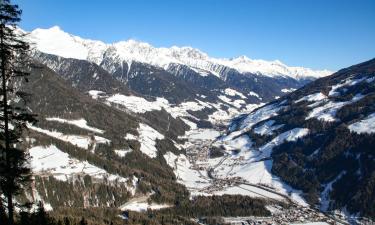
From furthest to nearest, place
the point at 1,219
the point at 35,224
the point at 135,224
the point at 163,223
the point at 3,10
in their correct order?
the point at 163,223 < the point at 135,224 < the point at 35,224 < the point at 1,219 < the point at 3,10

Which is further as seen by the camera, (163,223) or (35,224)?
(163,223)

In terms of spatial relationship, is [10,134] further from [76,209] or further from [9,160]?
[76,209]

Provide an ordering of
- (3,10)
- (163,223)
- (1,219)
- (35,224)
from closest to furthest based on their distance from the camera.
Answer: (3,10), (1,219), (35,224), (163,223)


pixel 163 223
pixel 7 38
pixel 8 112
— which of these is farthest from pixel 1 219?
pixel 163 223

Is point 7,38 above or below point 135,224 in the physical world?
above

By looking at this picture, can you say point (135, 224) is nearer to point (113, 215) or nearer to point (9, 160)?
point (113, 215)

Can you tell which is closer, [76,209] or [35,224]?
[35,224]

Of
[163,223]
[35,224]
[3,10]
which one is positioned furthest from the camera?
[163,223]

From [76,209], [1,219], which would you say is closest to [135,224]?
[76,209]

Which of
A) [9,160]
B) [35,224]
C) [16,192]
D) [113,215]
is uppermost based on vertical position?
[9,160]
